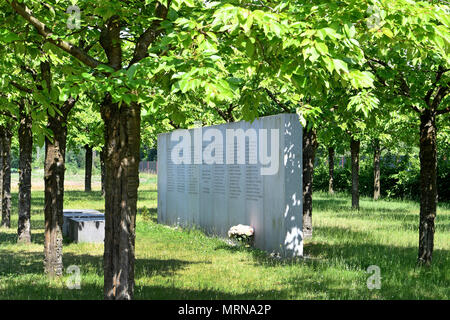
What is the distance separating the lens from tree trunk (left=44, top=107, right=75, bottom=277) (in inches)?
421

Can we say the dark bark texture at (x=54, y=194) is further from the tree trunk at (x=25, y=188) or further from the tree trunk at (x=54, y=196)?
the tree trunk at (x=25, y=188)

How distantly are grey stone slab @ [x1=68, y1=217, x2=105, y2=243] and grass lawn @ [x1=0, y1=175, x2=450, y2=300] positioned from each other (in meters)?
0.65

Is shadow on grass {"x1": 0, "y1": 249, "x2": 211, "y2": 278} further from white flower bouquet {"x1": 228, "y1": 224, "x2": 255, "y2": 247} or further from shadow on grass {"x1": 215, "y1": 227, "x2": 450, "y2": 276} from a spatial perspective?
white flower bouquet {"x1": 228, "y1": 224, "x2": 255, "y2": 247}

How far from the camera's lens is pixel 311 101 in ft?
49.8

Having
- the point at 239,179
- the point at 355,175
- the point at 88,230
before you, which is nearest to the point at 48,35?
the point at 239,179

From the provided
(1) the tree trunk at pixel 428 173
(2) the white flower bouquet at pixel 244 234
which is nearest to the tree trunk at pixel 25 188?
(2) the white flower bouquet at pixel 244 234

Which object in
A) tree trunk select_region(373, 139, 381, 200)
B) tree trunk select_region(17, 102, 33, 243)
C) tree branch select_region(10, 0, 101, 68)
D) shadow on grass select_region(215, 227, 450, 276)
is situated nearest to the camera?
tree branch select_region(10, 0, 101, 68)

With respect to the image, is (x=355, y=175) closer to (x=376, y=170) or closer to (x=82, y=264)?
(x=376, y=170)

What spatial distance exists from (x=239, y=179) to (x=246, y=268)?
469 cm

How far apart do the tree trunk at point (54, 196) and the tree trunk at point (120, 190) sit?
3586 millimetres

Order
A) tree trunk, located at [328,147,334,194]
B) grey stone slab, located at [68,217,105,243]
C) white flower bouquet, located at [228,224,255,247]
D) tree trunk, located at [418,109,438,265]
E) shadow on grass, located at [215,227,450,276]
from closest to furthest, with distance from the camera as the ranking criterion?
tree trunk, located at [418,109,438,265], shadow on grass, located at [215,227,450,276], white flower bouquet, located at [228,224,255,247], grey stone slab, located at [68,217,105,243], tree trunk, located at [328,147,334,194]

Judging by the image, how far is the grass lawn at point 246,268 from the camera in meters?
9.63

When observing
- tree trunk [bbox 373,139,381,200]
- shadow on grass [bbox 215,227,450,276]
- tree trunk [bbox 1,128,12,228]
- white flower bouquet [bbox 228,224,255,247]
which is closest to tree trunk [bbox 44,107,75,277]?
shadow on grass [bbox 215,227,450,276]

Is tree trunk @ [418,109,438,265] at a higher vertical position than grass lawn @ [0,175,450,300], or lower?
higher
